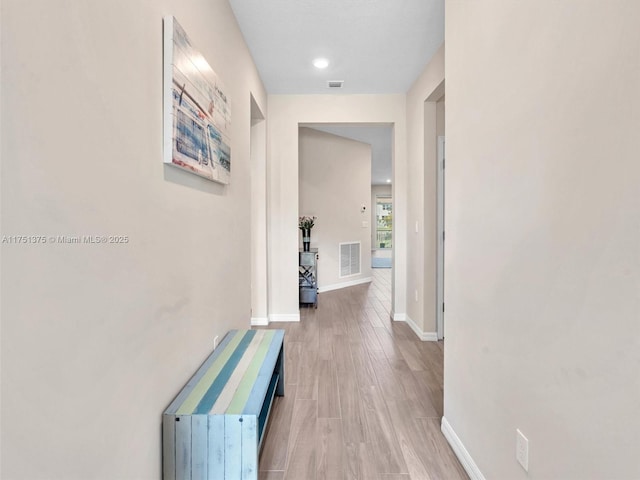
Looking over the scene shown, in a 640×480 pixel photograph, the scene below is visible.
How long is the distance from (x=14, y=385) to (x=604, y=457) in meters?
1.36

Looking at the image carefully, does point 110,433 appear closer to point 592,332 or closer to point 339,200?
point 592,332

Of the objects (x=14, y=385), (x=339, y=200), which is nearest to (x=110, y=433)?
(x=14, y=385)

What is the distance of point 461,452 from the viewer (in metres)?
1.73

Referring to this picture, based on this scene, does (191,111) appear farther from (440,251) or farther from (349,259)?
(349,259)

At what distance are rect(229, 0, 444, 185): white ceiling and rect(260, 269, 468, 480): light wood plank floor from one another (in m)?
2.68

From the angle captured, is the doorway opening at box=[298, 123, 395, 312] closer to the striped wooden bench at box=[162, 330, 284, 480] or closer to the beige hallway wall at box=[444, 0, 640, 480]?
the beige hallway wall at box=[444, 0, 640, 480]

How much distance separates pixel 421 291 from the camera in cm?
369

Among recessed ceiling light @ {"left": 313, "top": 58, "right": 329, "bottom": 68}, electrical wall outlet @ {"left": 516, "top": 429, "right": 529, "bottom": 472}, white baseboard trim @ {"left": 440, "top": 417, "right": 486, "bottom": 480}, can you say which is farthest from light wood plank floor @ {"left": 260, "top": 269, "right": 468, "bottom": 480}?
recessed ceiling light @ {"left": 313, "top": 58, "right": 329, "bottom": 68}

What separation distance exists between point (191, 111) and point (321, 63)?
2.10 metres

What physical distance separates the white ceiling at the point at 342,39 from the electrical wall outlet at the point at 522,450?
2.59m

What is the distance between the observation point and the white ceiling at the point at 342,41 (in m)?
2.46

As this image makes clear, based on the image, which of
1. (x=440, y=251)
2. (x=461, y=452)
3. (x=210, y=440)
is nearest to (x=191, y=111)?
(x=210, y=440)

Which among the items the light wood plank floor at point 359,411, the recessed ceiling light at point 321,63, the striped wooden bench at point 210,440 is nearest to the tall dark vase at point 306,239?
the light wood plank floor at point 359,411

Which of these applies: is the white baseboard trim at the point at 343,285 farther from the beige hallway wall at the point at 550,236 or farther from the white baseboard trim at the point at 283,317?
the beige hallway wall at the point at 550,236
